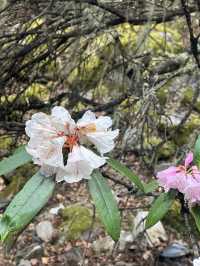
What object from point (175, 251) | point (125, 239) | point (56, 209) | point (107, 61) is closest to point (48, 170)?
point (107, 61)

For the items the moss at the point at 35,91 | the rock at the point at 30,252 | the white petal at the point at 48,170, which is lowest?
the rock at the point at 30,252

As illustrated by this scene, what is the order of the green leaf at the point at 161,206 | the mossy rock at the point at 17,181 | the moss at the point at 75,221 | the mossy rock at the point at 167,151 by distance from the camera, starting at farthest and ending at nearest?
the mossy rock at the point at 167,151, the mossy rock at the point at 17,181, the moss at the point at 75,221, the green leaf at the point at 161,206

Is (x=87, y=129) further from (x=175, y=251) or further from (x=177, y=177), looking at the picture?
(x=175, y=251)

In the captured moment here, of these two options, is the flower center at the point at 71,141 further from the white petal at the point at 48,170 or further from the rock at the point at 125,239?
the rock at the point at 125,239

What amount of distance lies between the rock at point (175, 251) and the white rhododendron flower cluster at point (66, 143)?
195 cm

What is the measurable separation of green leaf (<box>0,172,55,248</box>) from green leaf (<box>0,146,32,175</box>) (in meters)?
0.09

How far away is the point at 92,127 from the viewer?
138 centimetres

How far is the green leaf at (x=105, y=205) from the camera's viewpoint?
1.42 metres

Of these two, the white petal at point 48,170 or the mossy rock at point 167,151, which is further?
the mossy rock at point 167,151

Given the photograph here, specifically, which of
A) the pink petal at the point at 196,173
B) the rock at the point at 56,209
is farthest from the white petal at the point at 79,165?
the rock at the point at 56,209

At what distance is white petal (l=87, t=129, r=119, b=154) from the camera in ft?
4.50

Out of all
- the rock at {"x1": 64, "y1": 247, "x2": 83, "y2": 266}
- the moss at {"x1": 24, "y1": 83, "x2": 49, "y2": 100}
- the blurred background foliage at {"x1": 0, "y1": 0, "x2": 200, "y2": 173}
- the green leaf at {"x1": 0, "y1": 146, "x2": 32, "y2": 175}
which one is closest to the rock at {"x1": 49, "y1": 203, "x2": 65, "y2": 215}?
the rock at {"x1": 64, "y1": 247, "x2": 83, "y2": 266}

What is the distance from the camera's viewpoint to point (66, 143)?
4.44ft

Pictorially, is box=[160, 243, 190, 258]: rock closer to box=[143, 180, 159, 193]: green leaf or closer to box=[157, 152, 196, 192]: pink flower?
box=[143, 180, 159, 193]: green leaf
